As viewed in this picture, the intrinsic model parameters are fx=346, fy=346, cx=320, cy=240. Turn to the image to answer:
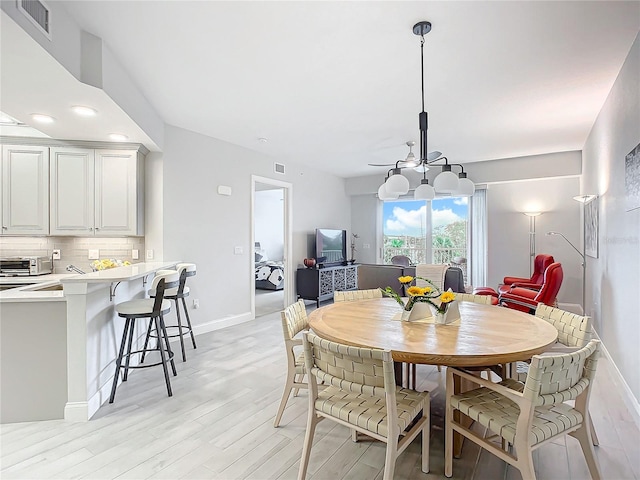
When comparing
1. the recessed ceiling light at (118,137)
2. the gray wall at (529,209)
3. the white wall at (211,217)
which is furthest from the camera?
the gray wall at (529,209)

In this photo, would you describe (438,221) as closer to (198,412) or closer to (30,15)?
(198,412)

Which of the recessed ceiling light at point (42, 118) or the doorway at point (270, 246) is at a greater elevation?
the recessed ceiling light at point (42, 118)

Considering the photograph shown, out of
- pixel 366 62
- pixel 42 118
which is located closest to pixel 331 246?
pixel 366 62

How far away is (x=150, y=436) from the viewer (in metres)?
2.27

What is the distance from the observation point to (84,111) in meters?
3.02

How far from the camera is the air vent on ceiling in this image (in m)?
1.81

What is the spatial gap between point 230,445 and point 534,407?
1732 millimetres

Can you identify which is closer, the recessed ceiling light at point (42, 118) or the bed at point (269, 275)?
the recessed ceiling light at point (42, 118)

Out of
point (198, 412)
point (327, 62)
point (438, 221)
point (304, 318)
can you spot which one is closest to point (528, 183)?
point (438, 221)

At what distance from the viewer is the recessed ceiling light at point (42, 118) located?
A: 311cm

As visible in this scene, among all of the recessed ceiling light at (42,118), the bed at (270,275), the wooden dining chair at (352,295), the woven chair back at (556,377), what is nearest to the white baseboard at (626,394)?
the woven chair back at (556,377)

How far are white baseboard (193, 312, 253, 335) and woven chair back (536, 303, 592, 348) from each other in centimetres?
387

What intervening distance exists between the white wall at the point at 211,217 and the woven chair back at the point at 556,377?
13.0ft

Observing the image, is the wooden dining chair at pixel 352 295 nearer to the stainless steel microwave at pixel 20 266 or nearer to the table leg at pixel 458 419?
the table leg at pixel 458 419
